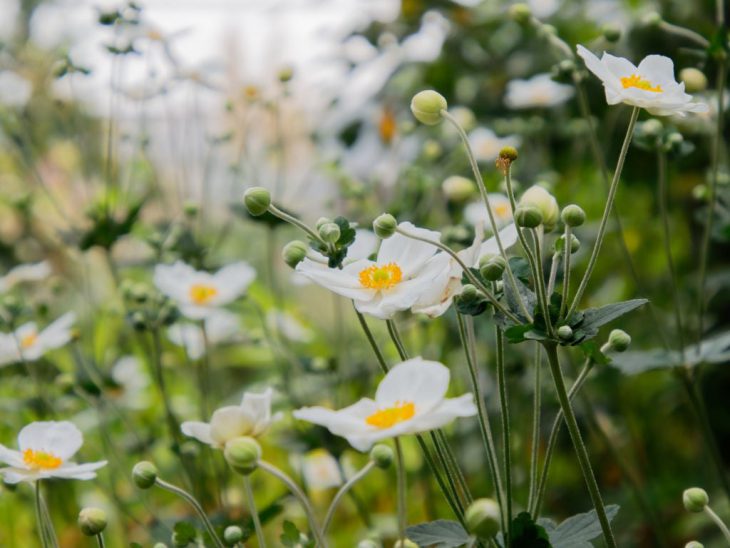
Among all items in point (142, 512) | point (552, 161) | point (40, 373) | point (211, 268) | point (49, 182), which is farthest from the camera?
point (49, 182)

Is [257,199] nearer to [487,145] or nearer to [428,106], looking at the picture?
[428,106]

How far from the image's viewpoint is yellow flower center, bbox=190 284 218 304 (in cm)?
104

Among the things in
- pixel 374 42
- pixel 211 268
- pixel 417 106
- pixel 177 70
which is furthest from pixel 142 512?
pixel 417 106

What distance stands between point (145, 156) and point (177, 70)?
162 mm

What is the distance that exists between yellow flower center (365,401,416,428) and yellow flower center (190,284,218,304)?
51cm

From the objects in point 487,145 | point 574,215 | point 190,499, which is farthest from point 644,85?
point 487,145

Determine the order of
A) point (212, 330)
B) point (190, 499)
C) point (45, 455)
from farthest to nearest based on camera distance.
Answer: point (212, 330) < point (45, 455) < point (190, 499)

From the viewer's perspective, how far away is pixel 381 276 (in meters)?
0.65

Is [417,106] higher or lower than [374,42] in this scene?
higher

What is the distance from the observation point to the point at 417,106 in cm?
63

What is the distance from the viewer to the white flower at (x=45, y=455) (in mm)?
684

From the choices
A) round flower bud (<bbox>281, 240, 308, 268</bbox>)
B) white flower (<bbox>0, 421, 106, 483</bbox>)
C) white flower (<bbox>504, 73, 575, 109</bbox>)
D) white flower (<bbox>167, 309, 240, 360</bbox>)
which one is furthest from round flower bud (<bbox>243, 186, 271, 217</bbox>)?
white flower (<bbox>504, 73, 575, 109</bbox>)

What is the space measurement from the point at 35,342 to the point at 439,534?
673 millimetres

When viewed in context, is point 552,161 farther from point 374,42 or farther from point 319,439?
point 319,439
